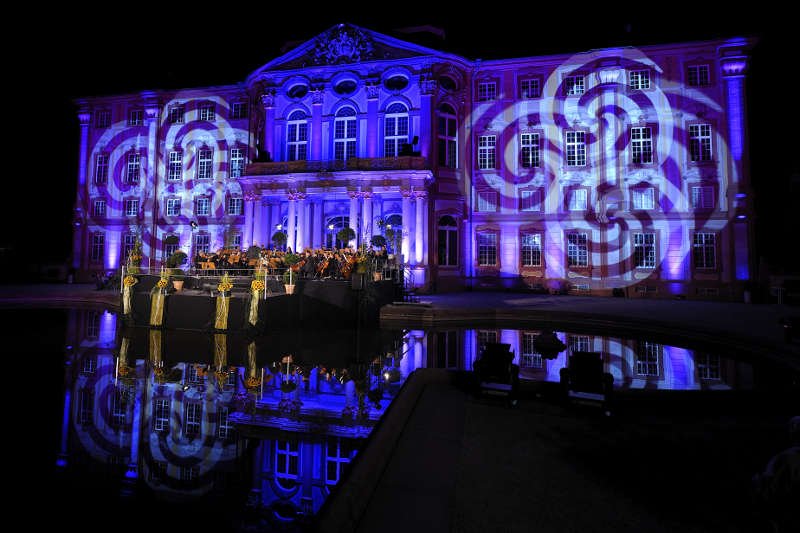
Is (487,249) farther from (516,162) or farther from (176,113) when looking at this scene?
(176,113)

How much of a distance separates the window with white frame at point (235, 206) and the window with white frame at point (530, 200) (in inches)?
797

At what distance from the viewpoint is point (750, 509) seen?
3.09 m

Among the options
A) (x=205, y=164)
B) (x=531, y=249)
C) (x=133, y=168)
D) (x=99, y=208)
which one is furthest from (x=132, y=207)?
(x=531, y=249)

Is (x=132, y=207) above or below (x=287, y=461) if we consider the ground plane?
above

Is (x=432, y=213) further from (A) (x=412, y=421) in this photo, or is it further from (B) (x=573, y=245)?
(A) (x=412, y=421)

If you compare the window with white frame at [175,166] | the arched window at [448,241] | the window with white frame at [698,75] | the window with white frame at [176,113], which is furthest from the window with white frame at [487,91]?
the window with white frame at [175,166]

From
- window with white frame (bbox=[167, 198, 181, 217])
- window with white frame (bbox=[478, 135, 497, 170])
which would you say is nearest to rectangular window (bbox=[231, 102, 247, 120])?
window with white frame (bbox=[167, 198, 181, 217])

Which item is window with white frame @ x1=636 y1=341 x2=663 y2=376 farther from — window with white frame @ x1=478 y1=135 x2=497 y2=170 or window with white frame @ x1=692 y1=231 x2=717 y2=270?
window with white frame @ x1=478 y1=135 x2=497 y2=170

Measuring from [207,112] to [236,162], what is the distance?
4.97 m

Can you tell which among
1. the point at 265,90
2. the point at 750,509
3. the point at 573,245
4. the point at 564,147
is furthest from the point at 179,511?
the point at 265,90

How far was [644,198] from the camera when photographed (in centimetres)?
2548

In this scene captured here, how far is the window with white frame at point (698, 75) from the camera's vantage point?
985 inches

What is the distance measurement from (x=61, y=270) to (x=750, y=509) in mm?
43687

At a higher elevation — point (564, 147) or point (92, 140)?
point (92, 140)
